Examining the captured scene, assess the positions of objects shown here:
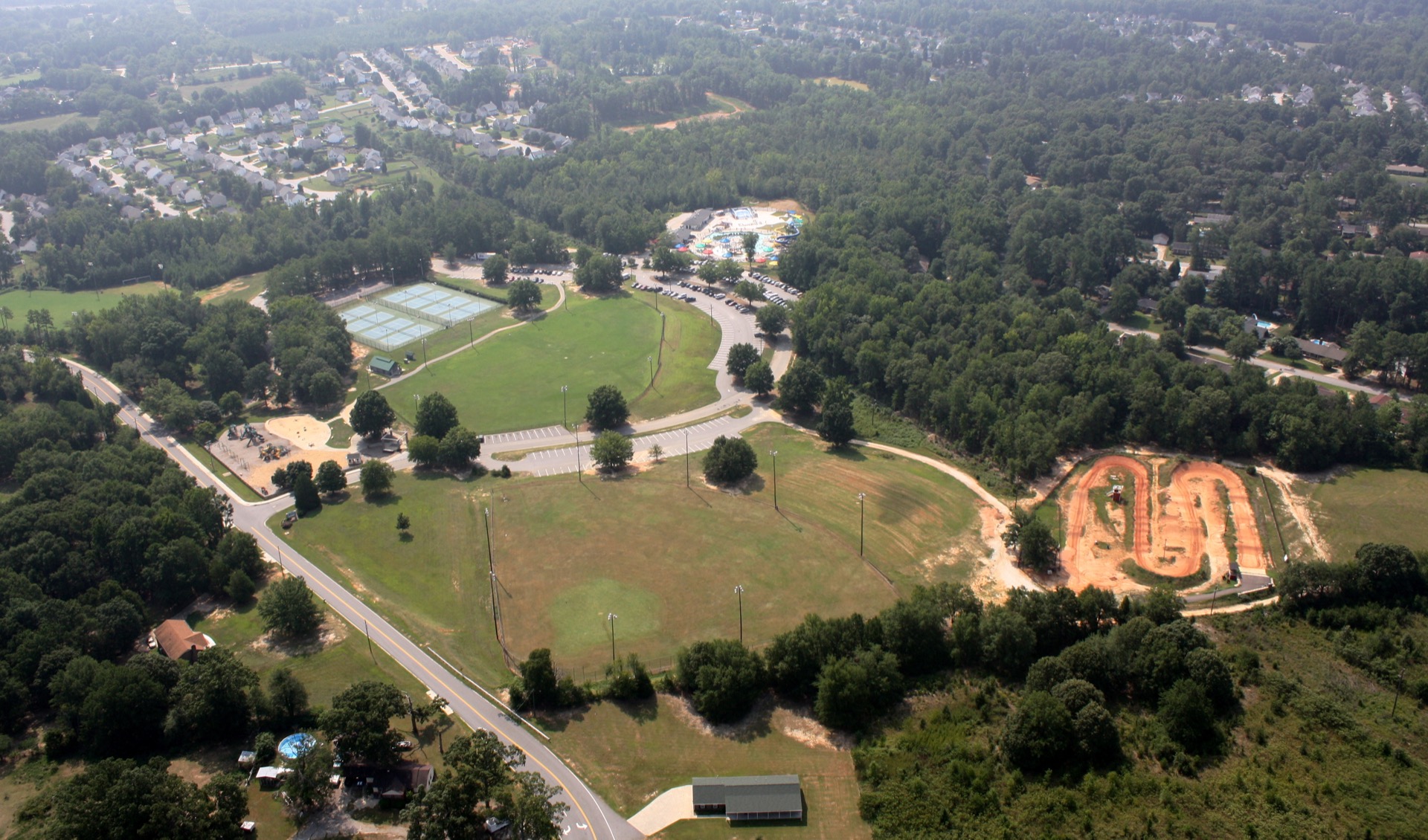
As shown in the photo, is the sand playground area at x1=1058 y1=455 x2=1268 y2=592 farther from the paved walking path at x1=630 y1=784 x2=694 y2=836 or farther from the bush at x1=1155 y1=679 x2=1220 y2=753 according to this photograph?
the paved walking path at x1=630 y1=784 x2=694 y2=836

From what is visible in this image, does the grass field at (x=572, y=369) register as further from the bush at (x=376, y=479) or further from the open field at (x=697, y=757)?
the open field at (x=697, y=757)

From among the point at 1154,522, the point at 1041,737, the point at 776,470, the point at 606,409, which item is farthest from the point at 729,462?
the point at 1041,737

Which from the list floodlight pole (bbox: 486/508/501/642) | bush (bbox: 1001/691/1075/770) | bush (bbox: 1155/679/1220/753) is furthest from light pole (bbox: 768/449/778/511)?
bush (bbox: 1155/679/1220/753)

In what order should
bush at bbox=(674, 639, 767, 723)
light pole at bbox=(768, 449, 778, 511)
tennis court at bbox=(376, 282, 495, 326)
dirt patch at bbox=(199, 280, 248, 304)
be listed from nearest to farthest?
bush at bbox=(674, 639, 767, 723) → light pole at bbox=(768, 449, 778, 511) → tennis court at bbox=(376, 282, 495, 326) → dirt patch at bbox=(199, 280, 248, 304)

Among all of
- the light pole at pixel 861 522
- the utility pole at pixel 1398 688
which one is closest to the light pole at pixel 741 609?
the light pole at pixel 861 522

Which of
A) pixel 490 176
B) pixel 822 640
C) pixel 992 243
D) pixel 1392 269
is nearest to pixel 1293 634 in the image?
pixel 822 640

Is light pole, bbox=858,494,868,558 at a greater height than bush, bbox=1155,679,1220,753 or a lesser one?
lesser

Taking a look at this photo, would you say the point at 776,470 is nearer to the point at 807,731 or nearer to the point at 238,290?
the point at 807,731
